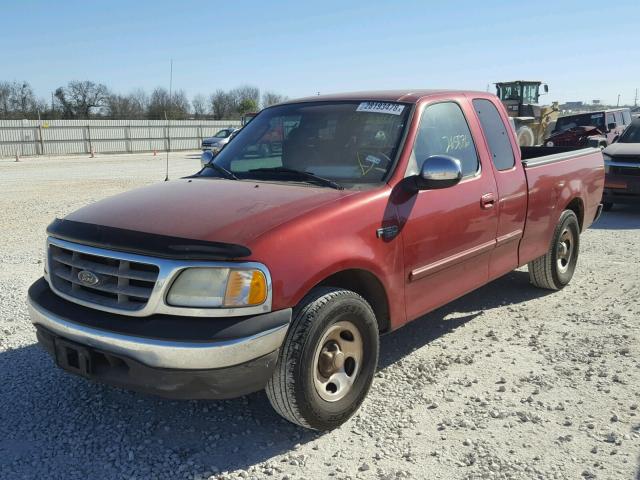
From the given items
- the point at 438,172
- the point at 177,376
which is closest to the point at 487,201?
the point at 438,172

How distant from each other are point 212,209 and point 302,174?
0.82 meters

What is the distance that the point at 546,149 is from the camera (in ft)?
22.5

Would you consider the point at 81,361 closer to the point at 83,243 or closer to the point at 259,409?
the point at 83,243

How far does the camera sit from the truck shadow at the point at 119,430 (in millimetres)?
3023

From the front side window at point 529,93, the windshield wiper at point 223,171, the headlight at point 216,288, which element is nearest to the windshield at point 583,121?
the front side window at point 529,93

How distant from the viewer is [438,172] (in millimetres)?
3600

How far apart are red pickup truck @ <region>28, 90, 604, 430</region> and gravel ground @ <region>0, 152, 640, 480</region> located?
0.32 metres

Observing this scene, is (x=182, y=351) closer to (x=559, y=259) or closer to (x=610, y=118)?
(x=559, y=259)

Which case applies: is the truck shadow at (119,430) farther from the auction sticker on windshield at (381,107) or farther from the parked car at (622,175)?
the parked car at (622,175)

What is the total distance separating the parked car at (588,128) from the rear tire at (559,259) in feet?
43.7

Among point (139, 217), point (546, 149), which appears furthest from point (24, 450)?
point (546, 149)

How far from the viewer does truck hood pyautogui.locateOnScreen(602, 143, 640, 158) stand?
35.0 ft

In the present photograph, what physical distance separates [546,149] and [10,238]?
7491 millimetres

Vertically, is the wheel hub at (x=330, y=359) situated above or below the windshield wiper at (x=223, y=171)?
below
